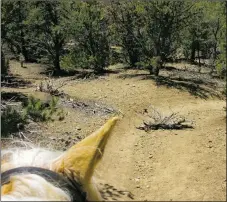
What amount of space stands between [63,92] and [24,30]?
173 millimetres

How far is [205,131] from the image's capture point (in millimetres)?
639

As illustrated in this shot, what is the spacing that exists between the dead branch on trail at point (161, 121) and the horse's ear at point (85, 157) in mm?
146

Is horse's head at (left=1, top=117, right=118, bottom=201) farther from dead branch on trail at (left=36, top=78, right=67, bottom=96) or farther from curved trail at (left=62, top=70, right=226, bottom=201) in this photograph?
dead branch on trail at (left=36, top=78, right=67, bottom=96)

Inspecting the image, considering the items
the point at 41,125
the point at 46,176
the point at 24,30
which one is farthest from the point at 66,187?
the point at 24,30

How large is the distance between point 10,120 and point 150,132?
0.26 meters

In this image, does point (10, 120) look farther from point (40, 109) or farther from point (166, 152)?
point (166, 152)

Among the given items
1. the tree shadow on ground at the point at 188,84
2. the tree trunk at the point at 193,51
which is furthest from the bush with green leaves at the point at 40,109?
the tree trunk at the point at 193,51

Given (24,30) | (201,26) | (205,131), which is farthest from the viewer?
(24,30)

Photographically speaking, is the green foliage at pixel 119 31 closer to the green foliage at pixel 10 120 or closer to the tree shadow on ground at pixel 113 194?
the green foliage at pixel 10 120

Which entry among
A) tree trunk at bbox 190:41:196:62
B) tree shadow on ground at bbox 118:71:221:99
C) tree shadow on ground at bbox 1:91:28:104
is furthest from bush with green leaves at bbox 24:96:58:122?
tree trunk at bbox 190:41:196:62

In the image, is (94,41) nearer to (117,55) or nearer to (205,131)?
(117,55)

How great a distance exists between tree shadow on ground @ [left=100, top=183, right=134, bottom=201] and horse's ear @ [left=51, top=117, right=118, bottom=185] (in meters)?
0.02

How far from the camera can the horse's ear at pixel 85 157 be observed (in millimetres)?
568

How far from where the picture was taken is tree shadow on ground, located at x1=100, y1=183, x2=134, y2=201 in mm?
555
